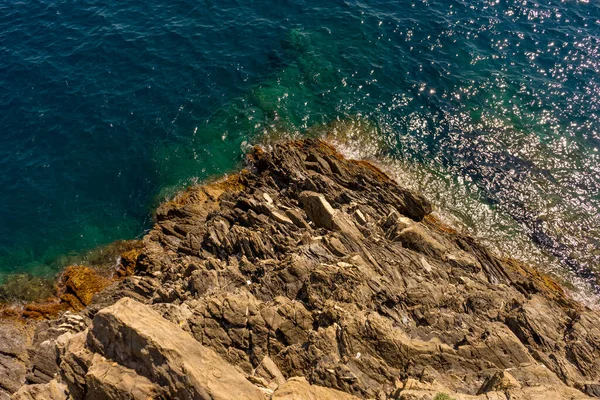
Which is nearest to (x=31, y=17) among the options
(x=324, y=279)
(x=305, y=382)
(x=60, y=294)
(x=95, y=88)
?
(x=95, y=88)

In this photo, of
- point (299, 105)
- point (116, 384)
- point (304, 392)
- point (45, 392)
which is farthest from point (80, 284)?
point (299, 105)

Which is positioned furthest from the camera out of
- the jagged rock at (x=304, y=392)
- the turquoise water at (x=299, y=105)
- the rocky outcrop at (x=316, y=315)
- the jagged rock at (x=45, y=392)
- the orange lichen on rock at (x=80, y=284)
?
the turquoise water at (x=299, y=105)

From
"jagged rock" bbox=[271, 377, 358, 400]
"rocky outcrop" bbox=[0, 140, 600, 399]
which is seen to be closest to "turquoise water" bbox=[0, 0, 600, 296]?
"rocky outcrop" bbox=[0, 140, 600, 399]

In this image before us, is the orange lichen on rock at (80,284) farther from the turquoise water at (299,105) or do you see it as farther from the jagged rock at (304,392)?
the jagged rock at (304,392)

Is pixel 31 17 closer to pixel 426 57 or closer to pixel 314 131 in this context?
pixel 314 131

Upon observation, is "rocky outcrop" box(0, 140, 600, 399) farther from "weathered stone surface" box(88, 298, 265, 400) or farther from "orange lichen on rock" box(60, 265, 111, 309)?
"orange lichen on rock" box(60, 265, 111, 309)

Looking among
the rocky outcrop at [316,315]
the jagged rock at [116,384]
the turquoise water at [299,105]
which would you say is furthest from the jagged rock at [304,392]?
the turquoise water at [299,105]
